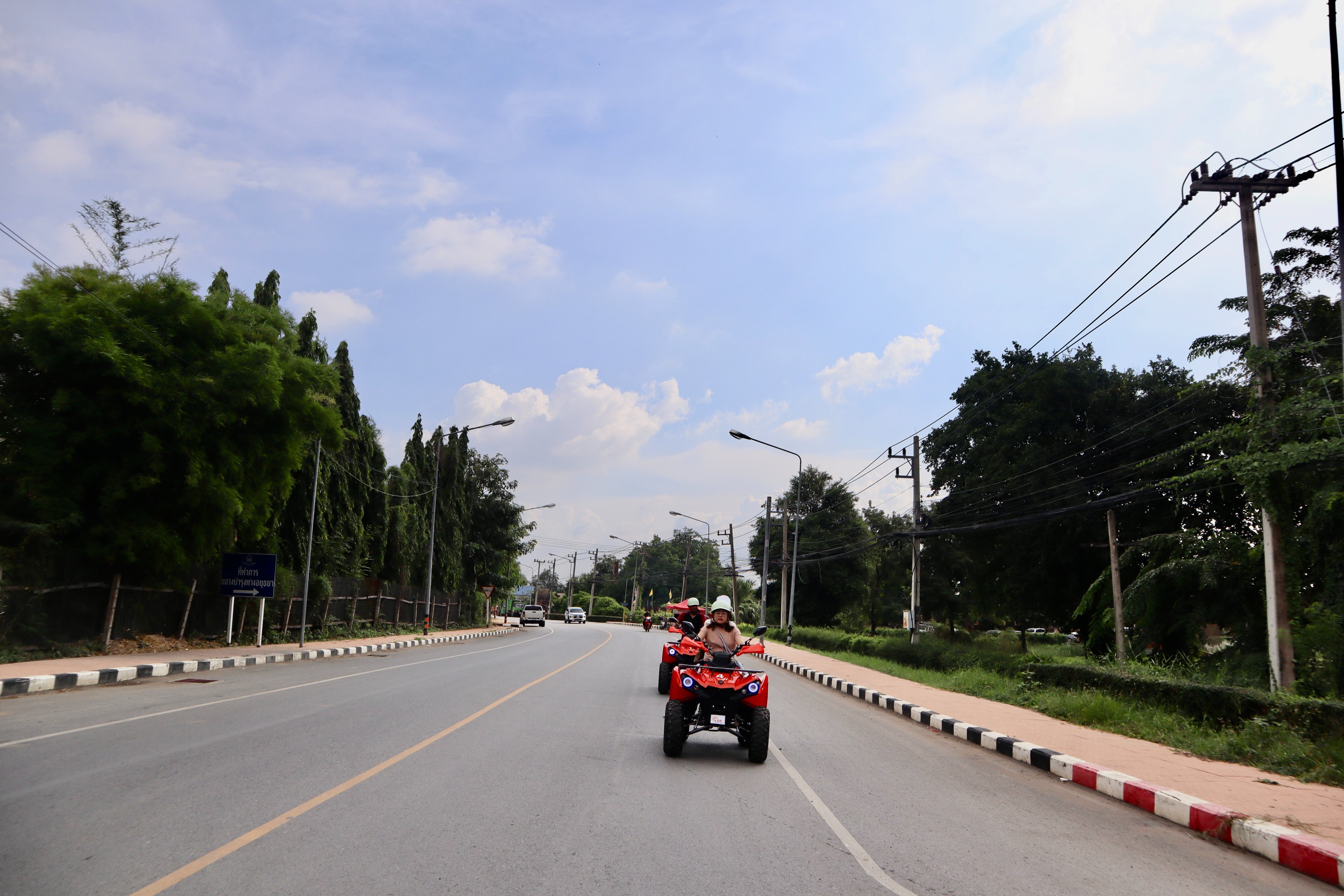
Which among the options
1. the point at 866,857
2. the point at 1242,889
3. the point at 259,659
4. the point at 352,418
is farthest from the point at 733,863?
the point at 352,418

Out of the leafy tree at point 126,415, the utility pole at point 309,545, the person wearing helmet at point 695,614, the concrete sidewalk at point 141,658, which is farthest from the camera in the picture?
the utility pole at point 309,545

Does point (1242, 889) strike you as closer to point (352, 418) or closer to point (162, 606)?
point (162, 606)

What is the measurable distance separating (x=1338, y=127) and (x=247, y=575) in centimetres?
2300

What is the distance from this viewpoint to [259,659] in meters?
20.0

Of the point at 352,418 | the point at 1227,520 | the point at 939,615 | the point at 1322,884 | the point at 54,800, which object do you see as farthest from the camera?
the point at 939,615

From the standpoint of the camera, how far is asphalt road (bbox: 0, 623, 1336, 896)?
450 cm

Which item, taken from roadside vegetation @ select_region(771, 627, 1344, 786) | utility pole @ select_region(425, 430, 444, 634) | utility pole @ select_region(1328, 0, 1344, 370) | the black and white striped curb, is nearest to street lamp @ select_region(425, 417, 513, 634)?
utility pole @ select_region(425, 430, 444, 634)

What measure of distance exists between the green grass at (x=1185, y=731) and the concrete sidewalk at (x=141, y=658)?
51.6ft

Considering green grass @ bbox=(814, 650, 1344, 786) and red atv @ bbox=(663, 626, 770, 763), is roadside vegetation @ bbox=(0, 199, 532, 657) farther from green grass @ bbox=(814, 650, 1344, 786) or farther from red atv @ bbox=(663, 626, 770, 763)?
green grass @ bbox=(814, 650, 1344, 786)

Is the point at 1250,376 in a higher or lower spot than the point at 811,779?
higher

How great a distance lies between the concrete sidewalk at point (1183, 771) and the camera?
6633 mm

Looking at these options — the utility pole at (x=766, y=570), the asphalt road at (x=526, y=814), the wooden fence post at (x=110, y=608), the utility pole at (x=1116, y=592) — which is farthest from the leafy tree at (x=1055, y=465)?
the wooden fence post at (x=110, y=608)

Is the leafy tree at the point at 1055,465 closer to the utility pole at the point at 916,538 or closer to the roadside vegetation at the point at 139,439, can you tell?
the utility pole at the point at 916,538

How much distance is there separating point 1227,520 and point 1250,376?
16.5m
